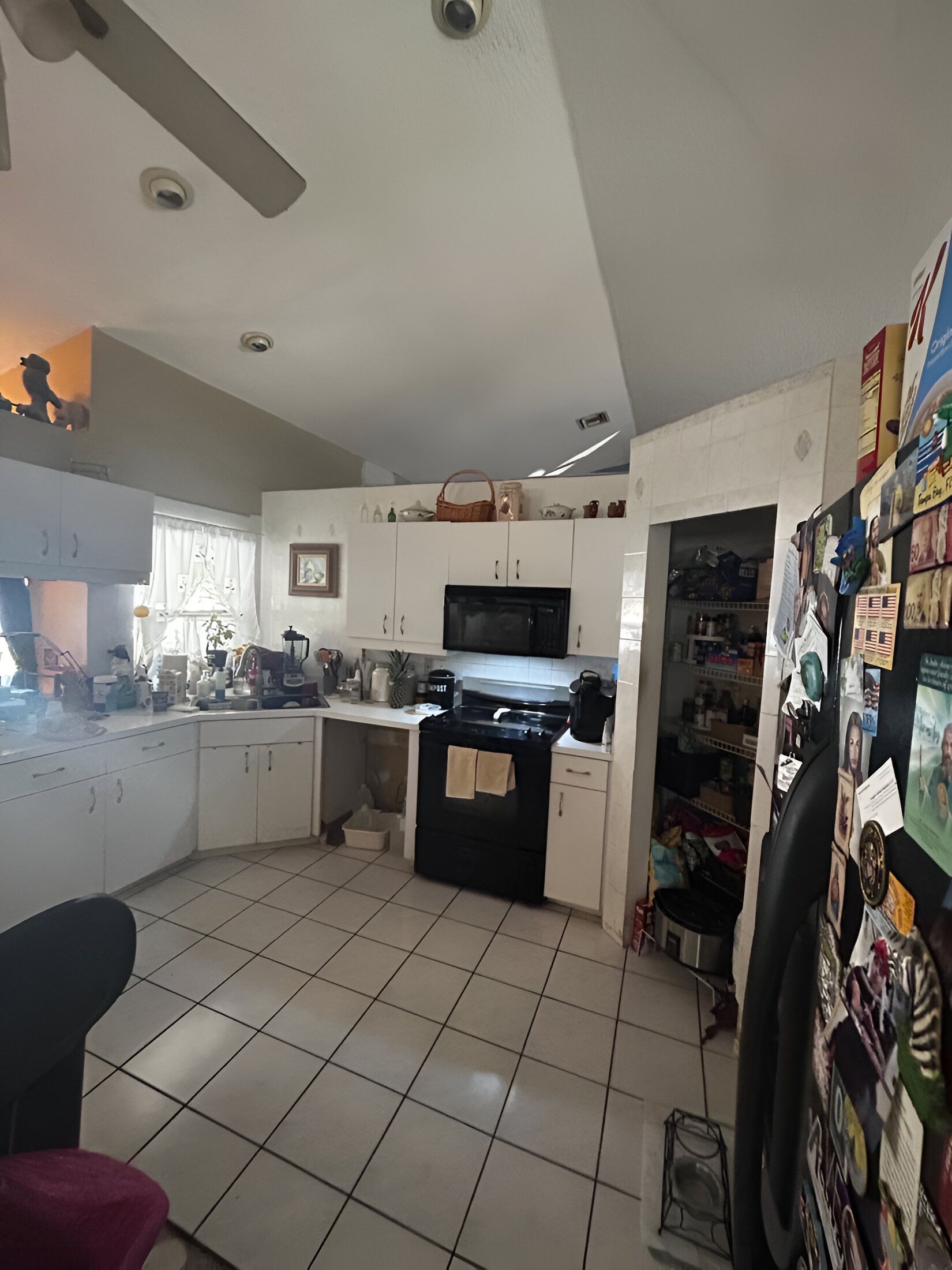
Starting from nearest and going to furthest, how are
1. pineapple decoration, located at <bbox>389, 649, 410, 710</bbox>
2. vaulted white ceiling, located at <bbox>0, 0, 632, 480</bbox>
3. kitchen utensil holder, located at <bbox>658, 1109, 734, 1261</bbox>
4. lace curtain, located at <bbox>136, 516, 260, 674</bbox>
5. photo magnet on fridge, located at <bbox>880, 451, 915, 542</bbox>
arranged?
photo magnet on fridge, located at <bbox>880, 451, 915, 542</bbox> → kitchen utensil holder, located at <bbox>658, 1109, 734, 1261</bbox> → vaulted white ceiling, located at <bbox>0, 0, 632, 480</bbox> → lace curtain, located at <bbox>136, 516, 260, 674</bbox> → pineapple decoration, located at <bbox>389, 649, 410, 710</bbox>

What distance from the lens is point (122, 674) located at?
115 inches

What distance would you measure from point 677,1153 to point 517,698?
2.16 metres

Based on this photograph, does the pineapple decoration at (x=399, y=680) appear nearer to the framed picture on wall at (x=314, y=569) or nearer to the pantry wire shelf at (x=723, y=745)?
the framed picture on wall at (x=314, y=569)

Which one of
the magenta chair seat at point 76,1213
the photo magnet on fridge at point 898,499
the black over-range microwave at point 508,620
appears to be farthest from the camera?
the black over-range microwave at point 508,620

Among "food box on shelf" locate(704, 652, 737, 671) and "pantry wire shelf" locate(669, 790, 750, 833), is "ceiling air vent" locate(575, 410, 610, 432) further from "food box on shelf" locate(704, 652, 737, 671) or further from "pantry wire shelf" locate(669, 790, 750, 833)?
"pantry wire shelf" locate(669, 790, 750, 833)

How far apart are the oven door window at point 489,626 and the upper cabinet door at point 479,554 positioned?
0.12 meters

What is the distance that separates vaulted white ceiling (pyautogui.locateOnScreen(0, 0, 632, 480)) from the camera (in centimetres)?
154

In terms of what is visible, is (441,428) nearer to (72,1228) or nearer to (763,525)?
(763,525)

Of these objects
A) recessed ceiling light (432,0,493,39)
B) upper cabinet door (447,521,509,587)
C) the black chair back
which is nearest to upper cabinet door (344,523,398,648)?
upper cabinet door (447,521,509,587)

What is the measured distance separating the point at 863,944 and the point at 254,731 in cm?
312

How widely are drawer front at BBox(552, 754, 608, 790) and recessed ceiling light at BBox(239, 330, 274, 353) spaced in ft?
9.23

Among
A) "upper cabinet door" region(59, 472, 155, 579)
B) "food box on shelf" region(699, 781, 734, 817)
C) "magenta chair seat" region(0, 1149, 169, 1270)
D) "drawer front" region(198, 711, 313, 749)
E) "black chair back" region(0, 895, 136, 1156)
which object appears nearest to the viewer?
"magenta chair seat" region(0, 1149, 169, 1270)

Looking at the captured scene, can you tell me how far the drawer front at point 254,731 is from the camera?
3.00m

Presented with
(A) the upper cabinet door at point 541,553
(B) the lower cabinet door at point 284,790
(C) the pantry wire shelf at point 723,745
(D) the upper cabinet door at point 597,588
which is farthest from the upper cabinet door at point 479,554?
(B) the lower cabinet door at point 284,790
